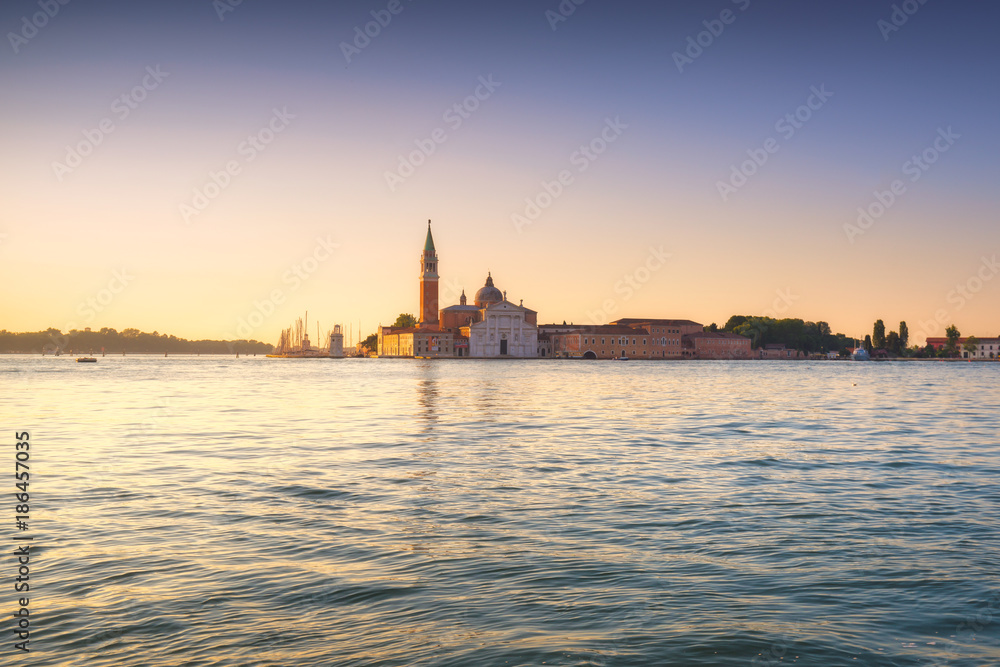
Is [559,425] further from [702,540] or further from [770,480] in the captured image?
[702,540]

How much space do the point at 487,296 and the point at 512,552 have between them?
138 m

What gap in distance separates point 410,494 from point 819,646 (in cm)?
666

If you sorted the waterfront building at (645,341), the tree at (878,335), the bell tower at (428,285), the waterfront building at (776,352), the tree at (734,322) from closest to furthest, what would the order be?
the waterfront building at (645,341), the bell tower at (428,285), the tree at (878,335), the waterfront building at (776,352), the tree at (734,322)

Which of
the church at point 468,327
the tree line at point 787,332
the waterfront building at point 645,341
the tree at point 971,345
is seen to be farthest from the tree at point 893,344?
the church at point 468,327

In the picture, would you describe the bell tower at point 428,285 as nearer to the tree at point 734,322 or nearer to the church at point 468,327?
the church at point 468,327

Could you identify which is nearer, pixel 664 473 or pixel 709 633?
pixel 709 633

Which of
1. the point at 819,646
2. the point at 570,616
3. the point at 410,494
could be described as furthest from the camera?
the point at 410,494

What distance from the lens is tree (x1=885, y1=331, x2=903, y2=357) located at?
154 m

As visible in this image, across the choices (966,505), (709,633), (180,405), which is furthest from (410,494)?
(180,405)

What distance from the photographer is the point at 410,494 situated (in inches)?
443

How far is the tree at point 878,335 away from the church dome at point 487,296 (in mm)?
71338

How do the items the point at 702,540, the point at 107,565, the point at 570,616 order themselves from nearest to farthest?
the point at 570,616 → the point at 107,565 → the point at 702,540

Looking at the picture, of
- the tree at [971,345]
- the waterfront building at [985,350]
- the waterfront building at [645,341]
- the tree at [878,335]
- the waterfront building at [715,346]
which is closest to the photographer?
the waterfront building at [645,341]

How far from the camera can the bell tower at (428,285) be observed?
146125 millimetres
